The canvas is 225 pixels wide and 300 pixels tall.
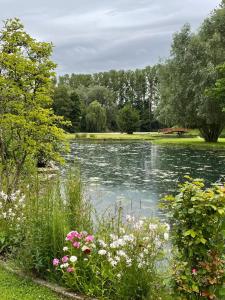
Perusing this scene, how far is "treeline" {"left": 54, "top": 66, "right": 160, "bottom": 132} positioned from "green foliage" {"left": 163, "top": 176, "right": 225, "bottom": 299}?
4276cm

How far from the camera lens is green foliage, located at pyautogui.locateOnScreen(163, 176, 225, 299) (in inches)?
117

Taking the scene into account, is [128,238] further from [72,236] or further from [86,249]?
[72,236]

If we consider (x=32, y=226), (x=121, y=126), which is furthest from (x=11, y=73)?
(x=121, y=126)

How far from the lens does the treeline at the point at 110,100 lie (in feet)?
216

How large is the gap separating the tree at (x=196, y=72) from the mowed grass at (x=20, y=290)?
2706 centimetres

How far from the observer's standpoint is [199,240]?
292 cm

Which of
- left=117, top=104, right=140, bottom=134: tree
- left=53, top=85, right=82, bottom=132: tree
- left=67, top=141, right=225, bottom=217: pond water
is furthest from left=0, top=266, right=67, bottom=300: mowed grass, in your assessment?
left=117, top=104, right=140, bottom=134: tree

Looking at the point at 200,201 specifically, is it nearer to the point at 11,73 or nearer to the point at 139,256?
the point at 139,256

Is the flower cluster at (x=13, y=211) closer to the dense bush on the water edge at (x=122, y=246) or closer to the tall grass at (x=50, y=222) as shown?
the dense bush on the water edge at (x=122, y=246)

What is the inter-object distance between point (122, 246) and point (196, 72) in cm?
2949

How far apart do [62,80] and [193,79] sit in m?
70.1

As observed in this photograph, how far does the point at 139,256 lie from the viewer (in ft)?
12.5

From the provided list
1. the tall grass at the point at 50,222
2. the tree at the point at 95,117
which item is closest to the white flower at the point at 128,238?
the tall grass at the point at 50,222

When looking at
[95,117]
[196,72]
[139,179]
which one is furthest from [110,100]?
[139,179]
